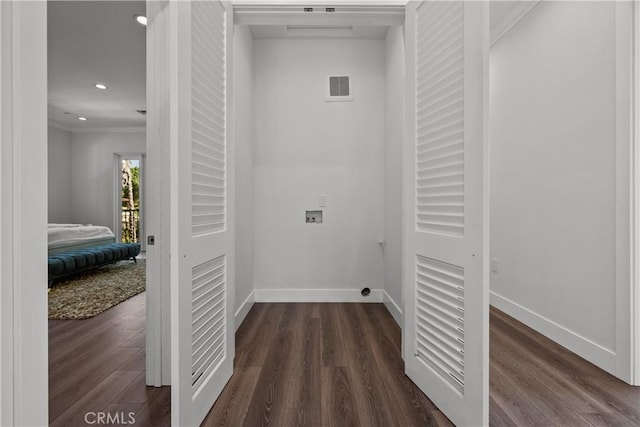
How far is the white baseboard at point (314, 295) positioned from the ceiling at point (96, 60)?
295cm

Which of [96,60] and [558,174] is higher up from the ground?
[96,60]

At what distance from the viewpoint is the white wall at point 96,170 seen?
278 inches

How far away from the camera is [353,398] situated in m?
1.58

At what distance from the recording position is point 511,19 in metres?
2.69

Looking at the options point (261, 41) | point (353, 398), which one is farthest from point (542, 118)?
point (261, 41)

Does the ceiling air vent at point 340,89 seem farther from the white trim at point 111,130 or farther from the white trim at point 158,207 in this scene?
the white trim at point 111,130

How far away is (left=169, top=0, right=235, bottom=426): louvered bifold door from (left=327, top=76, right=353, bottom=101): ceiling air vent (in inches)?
61.6

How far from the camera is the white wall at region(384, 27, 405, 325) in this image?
8.48 ft

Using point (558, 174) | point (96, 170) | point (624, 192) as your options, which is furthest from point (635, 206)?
point (96, 170)

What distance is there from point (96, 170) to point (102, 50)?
432 centimetres

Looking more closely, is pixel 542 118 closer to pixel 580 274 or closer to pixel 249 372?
pixel 580 274

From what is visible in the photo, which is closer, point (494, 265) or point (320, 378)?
point (320, 378)

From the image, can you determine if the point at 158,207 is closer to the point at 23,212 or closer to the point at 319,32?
the point at 23,212

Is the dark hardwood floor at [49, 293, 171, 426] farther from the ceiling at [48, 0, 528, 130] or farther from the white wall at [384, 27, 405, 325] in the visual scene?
the ceiling at [48, 0, 528, 130]
